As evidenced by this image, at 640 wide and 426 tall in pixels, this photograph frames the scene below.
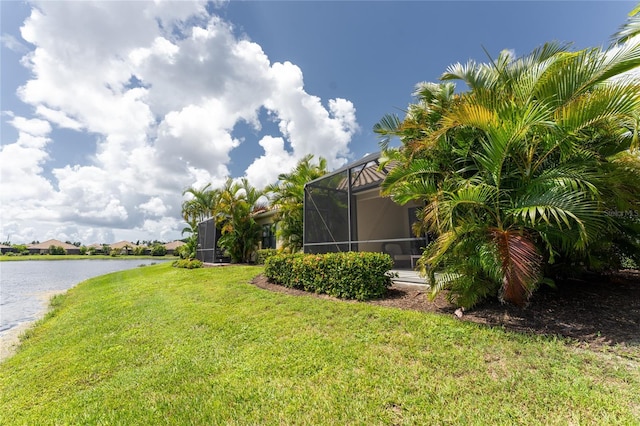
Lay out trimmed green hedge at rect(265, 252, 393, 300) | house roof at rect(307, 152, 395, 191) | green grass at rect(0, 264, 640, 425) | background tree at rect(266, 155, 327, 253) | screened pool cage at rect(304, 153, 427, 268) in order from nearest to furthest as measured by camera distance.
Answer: green grass at rect(0, 264, 640, 425), trimmed green hedge at rect(265, 252, 393, 300), screened pool cage at rect(304, 153, 427, 268), house roof at rect(307, 152, 395, 191), background tree at rect(266, 155, 327, 253)

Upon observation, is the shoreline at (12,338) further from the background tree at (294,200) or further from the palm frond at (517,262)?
the palm frond at (517,262)

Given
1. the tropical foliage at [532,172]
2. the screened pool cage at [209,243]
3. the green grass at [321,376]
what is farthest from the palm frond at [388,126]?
the screened pool cage at [209,243]

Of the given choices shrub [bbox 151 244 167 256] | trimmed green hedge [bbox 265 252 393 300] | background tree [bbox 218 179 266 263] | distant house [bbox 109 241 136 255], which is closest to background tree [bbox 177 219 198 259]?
background tree [bbox 218 179 266 263]

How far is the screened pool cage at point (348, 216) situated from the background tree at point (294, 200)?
1834mm

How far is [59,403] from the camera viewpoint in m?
2.87

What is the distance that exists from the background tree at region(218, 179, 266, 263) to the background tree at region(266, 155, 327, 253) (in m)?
5.21

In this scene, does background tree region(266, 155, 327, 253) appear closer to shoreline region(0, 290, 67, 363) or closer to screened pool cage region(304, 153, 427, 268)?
screened pool cage region(304, 153, 427, 268)

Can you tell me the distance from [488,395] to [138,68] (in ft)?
35.4

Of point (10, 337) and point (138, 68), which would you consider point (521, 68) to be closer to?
point (138, 68)

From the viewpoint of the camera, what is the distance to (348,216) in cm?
841

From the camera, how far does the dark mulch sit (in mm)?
3385

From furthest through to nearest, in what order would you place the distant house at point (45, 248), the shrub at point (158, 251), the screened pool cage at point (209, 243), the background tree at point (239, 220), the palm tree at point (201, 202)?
the distant house at point (45, 248) < the shrub at point (158, 251) < the palm tree at point (201, 202) < the screened pool cage at point (209, 243) < the background tree at point (239, 220)

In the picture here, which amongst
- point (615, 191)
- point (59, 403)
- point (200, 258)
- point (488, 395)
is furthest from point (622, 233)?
point (200, 258)

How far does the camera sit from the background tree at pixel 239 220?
54.9 ft
